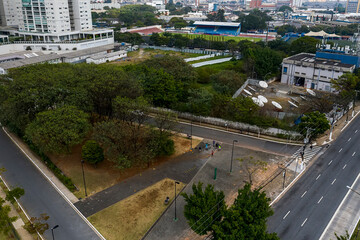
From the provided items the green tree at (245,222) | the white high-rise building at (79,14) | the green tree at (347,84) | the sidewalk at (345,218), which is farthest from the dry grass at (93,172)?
the white high-rise building at (79,14)

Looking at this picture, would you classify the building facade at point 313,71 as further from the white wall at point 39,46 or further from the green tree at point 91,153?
the white wall at point 39,46

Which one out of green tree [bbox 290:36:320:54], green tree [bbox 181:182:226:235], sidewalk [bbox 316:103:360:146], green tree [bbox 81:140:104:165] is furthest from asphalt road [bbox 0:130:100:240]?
green tree [bbox 290:36:320:54]


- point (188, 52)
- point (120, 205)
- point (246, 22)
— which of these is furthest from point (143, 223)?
point (246, 22)

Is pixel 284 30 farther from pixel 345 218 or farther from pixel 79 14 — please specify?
pixel 345 218

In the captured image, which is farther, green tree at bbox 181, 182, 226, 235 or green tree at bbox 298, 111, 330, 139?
green tree at bbox 298, 111, 330, 139

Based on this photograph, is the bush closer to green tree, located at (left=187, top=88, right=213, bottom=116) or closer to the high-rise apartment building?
green tree, located at (left=187, top=88, right=213, bottom=116)

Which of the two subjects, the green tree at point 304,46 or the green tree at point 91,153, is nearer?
the green tree at point 91,153
